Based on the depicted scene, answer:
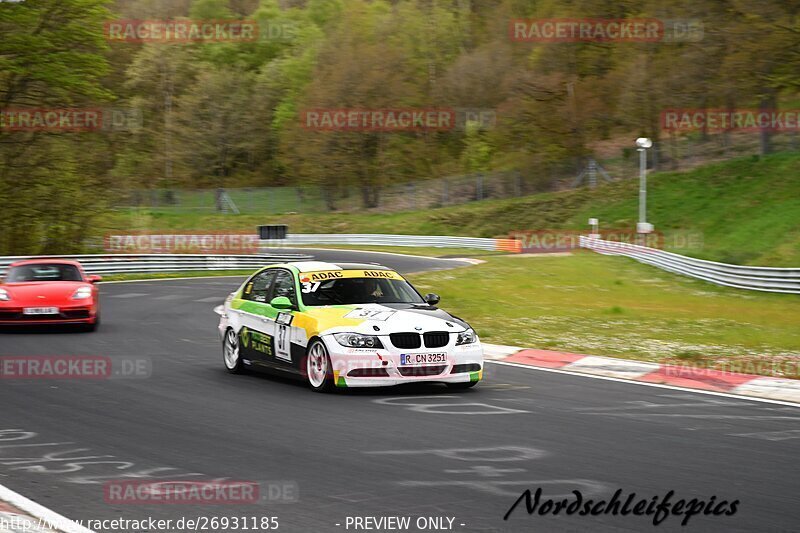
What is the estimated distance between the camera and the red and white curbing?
11.7 metres

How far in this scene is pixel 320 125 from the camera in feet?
264

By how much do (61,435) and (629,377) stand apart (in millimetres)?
7011

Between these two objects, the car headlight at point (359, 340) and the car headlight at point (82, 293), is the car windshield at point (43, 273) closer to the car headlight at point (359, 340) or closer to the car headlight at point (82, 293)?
the car headlight at point (82, 293)

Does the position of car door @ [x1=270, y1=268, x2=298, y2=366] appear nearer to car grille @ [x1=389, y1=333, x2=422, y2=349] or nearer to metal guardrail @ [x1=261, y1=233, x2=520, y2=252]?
car grille @ [x1=389, y1=333, x2=422, y2=349]

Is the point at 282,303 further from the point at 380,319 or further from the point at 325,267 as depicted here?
the point at 380,319

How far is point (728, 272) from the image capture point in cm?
3200

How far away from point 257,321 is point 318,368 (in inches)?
66.2

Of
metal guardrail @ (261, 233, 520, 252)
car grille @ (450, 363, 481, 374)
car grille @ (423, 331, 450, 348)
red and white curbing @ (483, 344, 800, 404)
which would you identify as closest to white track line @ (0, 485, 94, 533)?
car grille @ (423, 331, 450, 348)

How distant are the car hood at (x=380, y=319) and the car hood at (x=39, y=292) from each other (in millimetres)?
8061

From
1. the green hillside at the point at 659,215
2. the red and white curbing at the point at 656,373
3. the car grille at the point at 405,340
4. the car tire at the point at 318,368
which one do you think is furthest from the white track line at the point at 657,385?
the green hillside at the point at 659,215

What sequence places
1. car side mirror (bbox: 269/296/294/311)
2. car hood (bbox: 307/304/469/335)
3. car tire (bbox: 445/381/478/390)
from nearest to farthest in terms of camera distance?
1. car hood (bbox: 307/304/469/335)
2. car tire (bbox: 445/381/478/390)
3. car side mirror (bbox: 269/296/294/311)

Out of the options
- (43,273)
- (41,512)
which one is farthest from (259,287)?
(43,273)

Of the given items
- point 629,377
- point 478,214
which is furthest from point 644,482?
point 478,214

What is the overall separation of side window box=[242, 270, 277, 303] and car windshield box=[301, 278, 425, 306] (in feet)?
3.00
